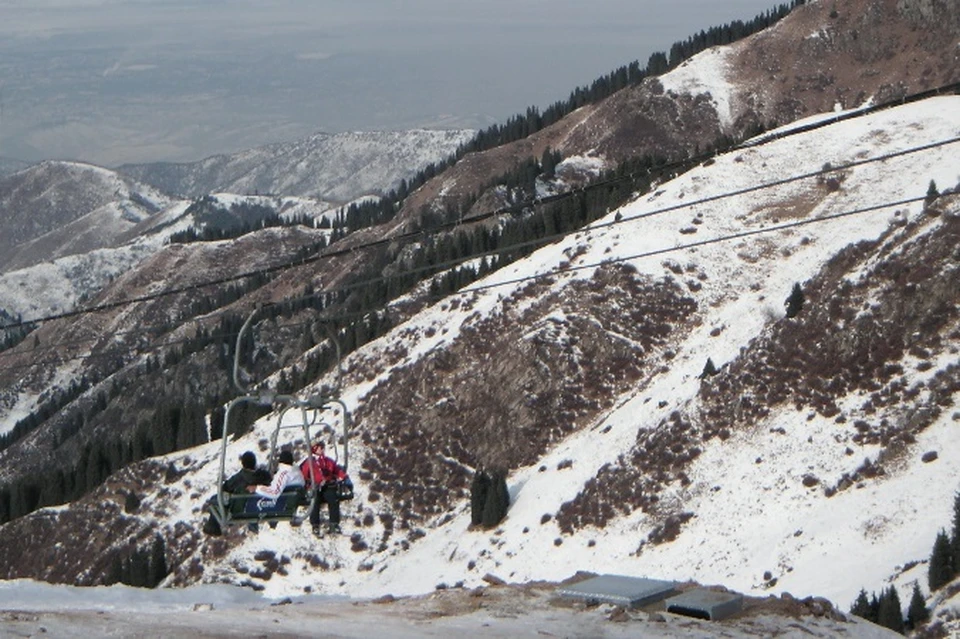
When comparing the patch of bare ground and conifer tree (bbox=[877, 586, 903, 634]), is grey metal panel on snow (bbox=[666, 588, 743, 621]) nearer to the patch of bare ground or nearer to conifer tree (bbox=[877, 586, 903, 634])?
conifer tree (bbox=[877, 586, 903, 634])

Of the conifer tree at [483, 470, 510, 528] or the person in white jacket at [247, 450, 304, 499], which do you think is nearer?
the person in white jacket at [247, 450, 304, 499]

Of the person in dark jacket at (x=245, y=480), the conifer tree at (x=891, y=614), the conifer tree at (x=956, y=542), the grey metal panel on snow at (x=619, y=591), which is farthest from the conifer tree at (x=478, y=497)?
the person in dark jacket at (x=245, y=480)

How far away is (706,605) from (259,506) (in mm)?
9458

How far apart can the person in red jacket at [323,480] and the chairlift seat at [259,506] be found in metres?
0.49

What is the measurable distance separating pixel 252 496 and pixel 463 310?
5643 centimetres

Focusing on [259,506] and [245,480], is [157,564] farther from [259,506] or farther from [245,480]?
[259,506]

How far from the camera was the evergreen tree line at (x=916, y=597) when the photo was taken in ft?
132

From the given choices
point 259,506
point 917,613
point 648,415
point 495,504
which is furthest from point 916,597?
point 648,415

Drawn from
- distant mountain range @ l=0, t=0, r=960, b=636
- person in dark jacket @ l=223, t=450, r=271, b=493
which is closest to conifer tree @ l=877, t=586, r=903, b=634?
distant mountain range @ l=0, t=0, r=960, b=636

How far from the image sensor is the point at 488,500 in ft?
211

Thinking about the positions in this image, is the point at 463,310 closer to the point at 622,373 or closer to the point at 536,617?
the point at 622,373

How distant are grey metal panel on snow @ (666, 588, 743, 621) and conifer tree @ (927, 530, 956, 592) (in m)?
16.4

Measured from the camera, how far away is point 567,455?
68.7m

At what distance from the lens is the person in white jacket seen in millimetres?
28156
